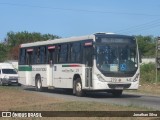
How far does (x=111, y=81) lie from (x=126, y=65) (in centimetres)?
114

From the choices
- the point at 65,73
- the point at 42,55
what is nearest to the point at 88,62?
the point at 65,73

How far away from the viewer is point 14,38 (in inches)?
4294

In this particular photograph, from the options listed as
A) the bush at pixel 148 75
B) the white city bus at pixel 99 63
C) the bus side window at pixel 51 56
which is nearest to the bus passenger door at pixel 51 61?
the bus side window at pixel 51 56

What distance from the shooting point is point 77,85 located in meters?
26.7

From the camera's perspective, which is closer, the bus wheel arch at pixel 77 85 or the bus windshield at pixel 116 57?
the bus windshield at pixel 116 57

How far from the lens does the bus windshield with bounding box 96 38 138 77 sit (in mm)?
24984

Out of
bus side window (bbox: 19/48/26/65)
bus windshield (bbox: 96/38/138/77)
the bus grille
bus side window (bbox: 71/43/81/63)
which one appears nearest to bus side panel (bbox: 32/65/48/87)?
bus side window (bbox: 19/48/26/65)

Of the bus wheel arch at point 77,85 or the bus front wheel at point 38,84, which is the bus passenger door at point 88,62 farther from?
the bus front wheel at point 38,84

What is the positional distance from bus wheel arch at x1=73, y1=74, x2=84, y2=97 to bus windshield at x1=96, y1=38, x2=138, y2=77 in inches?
81.1

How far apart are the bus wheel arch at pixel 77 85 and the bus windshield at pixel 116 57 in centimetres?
206

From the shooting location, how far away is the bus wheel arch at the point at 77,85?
26.5m

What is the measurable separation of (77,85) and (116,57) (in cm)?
296

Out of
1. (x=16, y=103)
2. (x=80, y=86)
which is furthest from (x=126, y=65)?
(x=16, y=103)

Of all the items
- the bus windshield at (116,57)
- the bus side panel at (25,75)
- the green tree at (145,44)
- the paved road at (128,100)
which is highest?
the green tree at (145,44)
